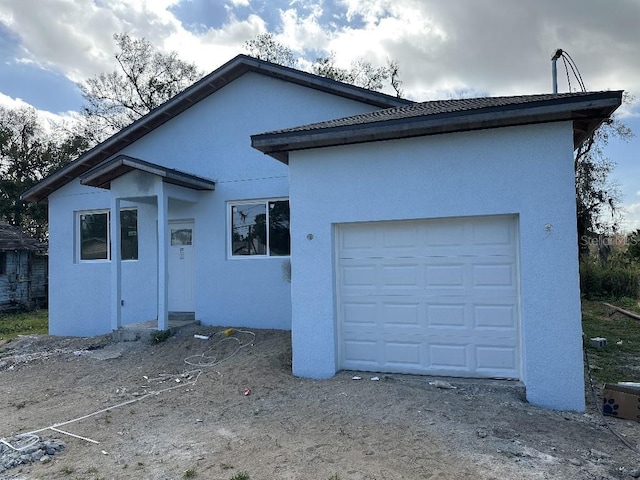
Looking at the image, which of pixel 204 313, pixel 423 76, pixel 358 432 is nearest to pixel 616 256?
pixel 423 76

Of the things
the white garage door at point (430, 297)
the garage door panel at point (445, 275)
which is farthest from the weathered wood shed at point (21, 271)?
the garage door panel at point (445, 275)

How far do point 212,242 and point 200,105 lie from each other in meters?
3.41

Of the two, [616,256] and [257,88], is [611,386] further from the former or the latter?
[616,256]

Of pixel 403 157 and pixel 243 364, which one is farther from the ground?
pixel 403 157

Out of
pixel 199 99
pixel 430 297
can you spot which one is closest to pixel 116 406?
pixel 430 297

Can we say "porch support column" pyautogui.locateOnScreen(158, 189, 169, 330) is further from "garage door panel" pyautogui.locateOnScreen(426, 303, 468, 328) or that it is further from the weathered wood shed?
the weathered wood shed

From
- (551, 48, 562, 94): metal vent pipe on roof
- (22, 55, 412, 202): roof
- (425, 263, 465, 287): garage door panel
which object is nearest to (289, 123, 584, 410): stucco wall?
(425, 263, 465, 287): garage door panel

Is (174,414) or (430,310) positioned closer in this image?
(174,414)

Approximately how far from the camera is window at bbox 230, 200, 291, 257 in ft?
33.9

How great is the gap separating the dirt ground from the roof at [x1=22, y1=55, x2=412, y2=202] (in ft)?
18.4

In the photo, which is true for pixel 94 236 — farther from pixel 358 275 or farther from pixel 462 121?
pixel 462 121

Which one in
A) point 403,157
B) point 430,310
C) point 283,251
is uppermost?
point 403,157

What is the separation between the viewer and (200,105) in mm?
11234

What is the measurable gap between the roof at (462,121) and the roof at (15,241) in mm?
17231
